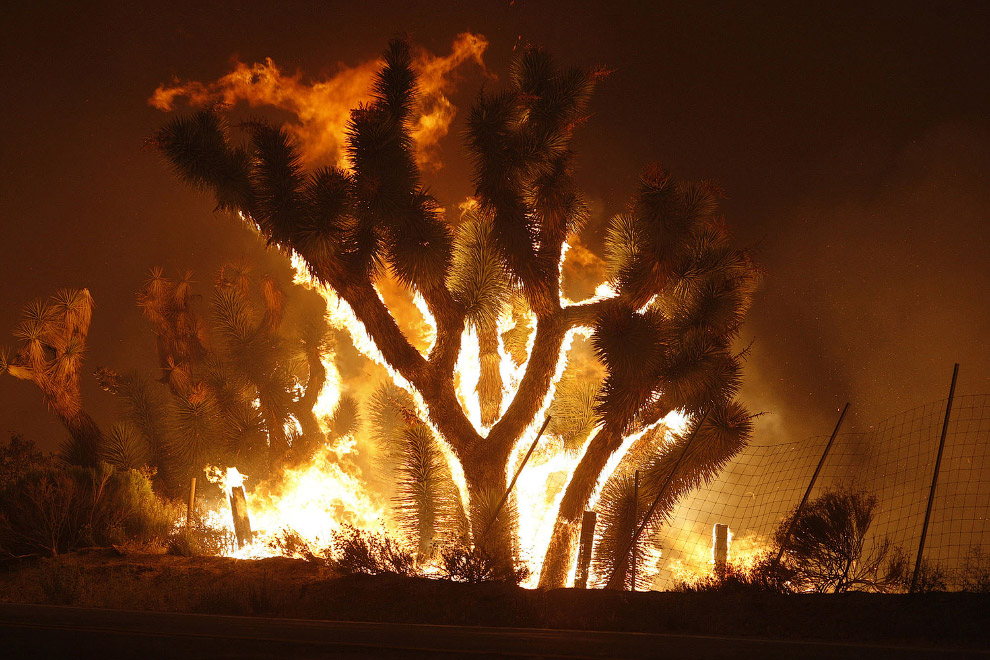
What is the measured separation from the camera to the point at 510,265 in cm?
1038

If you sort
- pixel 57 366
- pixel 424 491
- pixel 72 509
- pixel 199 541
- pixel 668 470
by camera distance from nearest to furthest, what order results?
pixel 668 470
pixel 72 509
pixel 424 491
pixel 199 541
pixel 57 366

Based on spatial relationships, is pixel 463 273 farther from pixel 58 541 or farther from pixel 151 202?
pixel 151 202

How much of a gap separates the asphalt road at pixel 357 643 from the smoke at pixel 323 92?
658 inches

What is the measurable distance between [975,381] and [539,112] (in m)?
12.9

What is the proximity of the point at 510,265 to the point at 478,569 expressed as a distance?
14.2 feet

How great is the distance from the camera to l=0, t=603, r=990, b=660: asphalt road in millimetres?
4070

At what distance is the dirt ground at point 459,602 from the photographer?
16.7ft

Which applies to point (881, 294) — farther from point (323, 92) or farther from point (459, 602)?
point (459, 602)

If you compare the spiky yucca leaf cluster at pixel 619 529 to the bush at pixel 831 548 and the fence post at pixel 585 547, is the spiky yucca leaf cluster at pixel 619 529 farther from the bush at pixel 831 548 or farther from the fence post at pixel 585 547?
the bush at pixel 831 548

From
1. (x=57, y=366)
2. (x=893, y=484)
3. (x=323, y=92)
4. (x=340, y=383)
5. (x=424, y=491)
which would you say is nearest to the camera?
(x=424, y=491)

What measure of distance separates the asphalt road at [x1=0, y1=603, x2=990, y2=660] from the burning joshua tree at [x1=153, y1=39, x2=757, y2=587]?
4.61 meters

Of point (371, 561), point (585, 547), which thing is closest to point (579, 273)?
point (585, 547)

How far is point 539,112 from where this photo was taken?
10.7 meters

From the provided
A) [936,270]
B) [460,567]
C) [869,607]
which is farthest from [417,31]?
[869,607]
